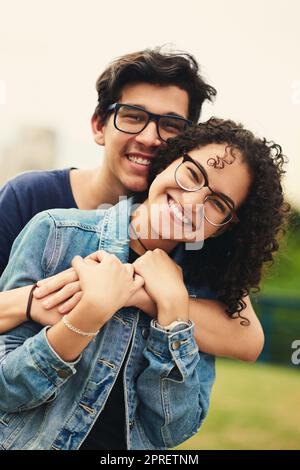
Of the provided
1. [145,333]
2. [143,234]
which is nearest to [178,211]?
[143,234]

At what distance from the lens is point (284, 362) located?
13.3m

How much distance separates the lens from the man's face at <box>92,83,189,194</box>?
2.07 meters

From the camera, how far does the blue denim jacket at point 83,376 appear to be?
1.55 m

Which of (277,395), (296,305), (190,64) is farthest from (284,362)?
(190,64)

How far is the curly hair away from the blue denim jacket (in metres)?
A: 0.30

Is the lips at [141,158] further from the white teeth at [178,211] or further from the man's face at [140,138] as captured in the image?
the white teeth at [178,211]

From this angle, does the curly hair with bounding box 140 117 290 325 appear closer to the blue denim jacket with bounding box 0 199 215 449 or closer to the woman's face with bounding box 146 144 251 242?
the woman's face with bounding box 146 144 251 242

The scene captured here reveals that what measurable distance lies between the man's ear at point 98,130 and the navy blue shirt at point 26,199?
20 cm

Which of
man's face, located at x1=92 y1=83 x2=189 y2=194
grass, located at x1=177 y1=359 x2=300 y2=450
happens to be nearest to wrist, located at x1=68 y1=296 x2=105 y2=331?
man's face, located at x1=92 y1=83 x2=189 y2=194

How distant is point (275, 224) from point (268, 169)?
0.67 ft

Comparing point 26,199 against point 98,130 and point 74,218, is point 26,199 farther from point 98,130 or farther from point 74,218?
point 74,218

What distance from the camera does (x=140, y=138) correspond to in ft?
6.84

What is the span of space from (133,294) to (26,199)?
2.71 ft

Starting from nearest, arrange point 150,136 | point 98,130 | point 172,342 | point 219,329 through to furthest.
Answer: point 172,342, point 219,329, point 150,136, point 98,130
